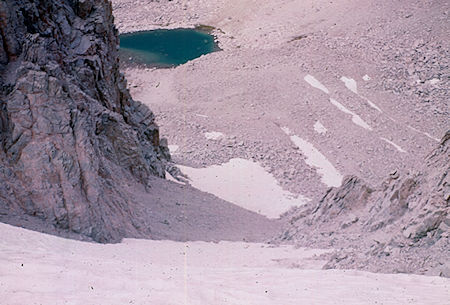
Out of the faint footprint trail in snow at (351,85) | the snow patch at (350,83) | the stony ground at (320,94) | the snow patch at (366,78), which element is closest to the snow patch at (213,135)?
the stony ground at (320,94)

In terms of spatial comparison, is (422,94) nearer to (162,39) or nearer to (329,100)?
(329,100)

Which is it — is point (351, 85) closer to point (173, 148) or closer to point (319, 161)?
point (319, 161)

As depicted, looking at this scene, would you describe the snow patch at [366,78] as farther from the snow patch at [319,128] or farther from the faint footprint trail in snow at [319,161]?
the faint footprint trail in snow at [319,161]

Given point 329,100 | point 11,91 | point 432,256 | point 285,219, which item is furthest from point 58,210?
point 329,100

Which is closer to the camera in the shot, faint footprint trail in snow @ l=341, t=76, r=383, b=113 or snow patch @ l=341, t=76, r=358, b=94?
faint footprint trail in snow @ l=341, t=76, r=383, b=113

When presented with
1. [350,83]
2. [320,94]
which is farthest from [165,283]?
[350,83]

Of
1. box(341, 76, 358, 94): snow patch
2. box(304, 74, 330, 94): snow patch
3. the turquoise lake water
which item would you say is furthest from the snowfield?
the turquoise lake water

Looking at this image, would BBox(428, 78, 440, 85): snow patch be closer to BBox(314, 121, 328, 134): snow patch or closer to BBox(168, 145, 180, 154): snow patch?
BBox(314, 121, 328, 134): snow patch
